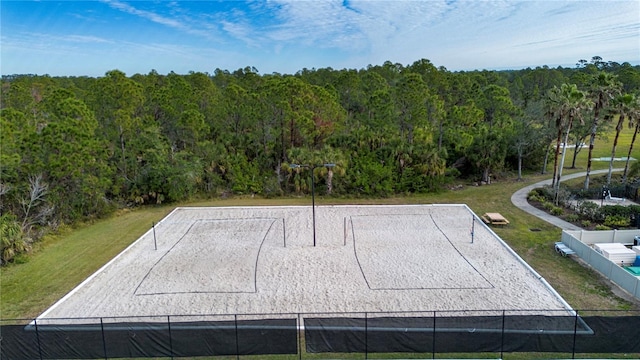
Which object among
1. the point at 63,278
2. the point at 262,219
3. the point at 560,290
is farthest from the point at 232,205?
the point at 560,290

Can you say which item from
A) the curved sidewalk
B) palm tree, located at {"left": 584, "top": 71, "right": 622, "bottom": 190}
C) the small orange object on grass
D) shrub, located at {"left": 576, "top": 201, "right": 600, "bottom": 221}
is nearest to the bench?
the curved sidewalk

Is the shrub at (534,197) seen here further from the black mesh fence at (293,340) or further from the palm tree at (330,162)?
the black mesh fence at (293,340)

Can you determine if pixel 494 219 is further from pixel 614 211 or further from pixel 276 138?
pixel 276 138

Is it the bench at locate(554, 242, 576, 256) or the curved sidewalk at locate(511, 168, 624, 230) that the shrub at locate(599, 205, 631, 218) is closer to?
the curved sidewalk at locate(511, 168, 624, 230)

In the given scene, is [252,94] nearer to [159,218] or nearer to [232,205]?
[232,205]

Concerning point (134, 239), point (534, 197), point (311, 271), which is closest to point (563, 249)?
point (534, 197)
